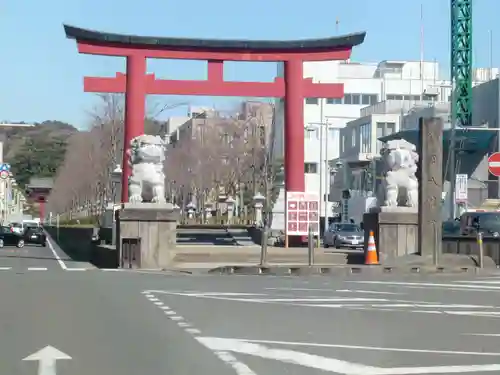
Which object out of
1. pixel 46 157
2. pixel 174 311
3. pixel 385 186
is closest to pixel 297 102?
pixel 385 186

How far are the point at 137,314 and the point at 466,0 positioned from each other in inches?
2340

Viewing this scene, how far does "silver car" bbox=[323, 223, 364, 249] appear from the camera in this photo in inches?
Result: 1689

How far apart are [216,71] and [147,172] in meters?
9.93

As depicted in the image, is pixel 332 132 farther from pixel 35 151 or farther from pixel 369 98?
pixel 35 151

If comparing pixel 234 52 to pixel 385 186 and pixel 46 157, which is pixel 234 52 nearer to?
pixel 385 186

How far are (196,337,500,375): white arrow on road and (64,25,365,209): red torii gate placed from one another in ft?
85.9

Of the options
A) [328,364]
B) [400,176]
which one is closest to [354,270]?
[400,176]

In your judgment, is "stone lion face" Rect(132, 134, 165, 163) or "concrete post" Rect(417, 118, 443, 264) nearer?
"concrete post" Rect(417, 118, 443, 264)

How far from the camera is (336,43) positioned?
36531 millimetres

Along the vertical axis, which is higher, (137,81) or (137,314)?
(137,81)

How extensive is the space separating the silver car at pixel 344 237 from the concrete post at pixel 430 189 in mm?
18070

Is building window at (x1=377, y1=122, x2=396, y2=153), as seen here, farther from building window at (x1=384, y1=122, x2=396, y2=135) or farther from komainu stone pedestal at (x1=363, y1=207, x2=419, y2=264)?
komainu stone pedestal at (x1=363, y1=207, x2=419, y2=264)

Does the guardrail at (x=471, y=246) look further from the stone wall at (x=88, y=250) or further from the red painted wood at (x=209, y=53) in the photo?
the red painted wood at (x=209, y=53)

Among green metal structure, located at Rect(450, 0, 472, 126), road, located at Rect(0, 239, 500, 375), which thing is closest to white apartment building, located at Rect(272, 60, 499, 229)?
green metal structure, located at Rect(450, 0, 472, 126)
